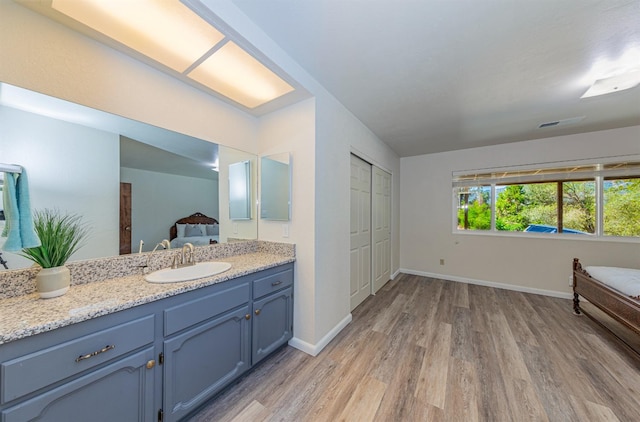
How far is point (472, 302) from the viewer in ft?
10.3

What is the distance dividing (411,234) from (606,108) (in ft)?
9.76

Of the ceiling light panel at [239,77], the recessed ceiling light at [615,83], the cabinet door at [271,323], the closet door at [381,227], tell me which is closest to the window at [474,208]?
the closet door at [381,227]

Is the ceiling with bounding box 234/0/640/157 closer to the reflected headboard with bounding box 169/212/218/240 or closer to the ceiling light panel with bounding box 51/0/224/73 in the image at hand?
the ceiling light panel with bounding box 51/0/224/73

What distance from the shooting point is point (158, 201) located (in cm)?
164

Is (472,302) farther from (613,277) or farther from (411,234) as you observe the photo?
(411,234)

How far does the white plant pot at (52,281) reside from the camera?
104 cm

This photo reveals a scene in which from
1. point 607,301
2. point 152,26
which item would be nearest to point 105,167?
point 152,26

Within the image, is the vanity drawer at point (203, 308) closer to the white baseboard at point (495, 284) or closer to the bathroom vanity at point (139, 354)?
the bathroom vanity at point (139, 354)

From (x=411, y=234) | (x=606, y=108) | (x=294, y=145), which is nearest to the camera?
(x=294, y=145)

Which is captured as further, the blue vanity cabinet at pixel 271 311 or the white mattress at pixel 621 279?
the white mattress at pixel 621 279

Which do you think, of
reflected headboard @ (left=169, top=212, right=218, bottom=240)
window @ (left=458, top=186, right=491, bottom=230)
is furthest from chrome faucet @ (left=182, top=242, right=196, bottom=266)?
window @ (left=458, top=186, right=491, bottom=230)

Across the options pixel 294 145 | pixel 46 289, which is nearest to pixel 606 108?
pixel 294 145

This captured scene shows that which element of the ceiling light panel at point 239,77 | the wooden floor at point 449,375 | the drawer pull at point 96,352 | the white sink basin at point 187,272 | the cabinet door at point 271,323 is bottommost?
the wooden floor at point 449,375

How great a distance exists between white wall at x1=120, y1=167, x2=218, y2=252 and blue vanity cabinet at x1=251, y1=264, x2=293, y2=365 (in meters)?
0.82
